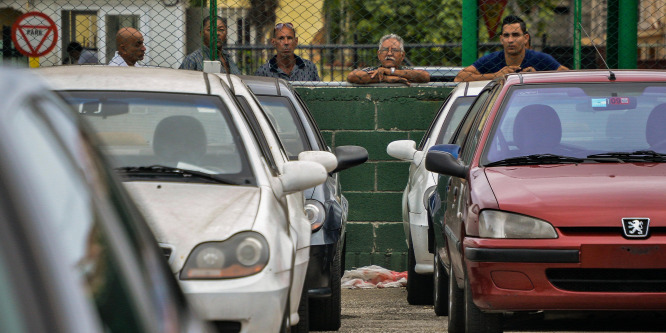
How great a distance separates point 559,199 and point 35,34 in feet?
32.0

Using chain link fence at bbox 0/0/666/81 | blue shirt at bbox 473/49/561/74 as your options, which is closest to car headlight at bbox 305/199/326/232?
blue shirt at bbox 473/49/561/74

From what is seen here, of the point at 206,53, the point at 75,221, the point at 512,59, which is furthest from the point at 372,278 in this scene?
the point at 75,221

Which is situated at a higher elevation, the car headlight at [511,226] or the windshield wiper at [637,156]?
the windshield wiper at [637,156]

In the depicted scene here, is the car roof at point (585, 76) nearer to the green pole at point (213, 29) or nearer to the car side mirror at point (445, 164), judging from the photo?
the car side mirror at point (445, 164)

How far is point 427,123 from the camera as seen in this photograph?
11.3 metres

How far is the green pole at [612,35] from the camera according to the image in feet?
41.1

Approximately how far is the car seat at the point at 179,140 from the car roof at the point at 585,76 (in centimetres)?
215

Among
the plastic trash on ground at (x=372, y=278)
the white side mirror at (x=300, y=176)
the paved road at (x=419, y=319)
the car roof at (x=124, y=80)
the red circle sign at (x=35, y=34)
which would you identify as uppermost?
the red circle sign at (x=35, y=34)

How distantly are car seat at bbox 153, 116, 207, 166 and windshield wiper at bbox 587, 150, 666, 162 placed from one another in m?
2.14

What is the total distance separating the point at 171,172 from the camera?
531 cm

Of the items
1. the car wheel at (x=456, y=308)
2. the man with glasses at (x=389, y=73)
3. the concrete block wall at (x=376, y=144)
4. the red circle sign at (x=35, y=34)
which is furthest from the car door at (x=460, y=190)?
the red circle sign at (x=35, y=34)

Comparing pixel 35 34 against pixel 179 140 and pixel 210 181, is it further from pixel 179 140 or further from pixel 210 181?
pixel 210 181

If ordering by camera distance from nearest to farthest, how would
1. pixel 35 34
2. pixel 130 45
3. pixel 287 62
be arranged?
1. pixel 130 45
2. pixel 287 62
3. pixel 35 34

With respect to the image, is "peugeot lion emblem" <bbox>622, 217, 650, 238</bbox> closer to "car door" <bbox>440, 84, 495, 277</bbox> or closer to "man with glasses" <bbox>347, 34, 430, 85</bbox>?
"car door" <bbox>440, 84, 495, 277</bbox>
